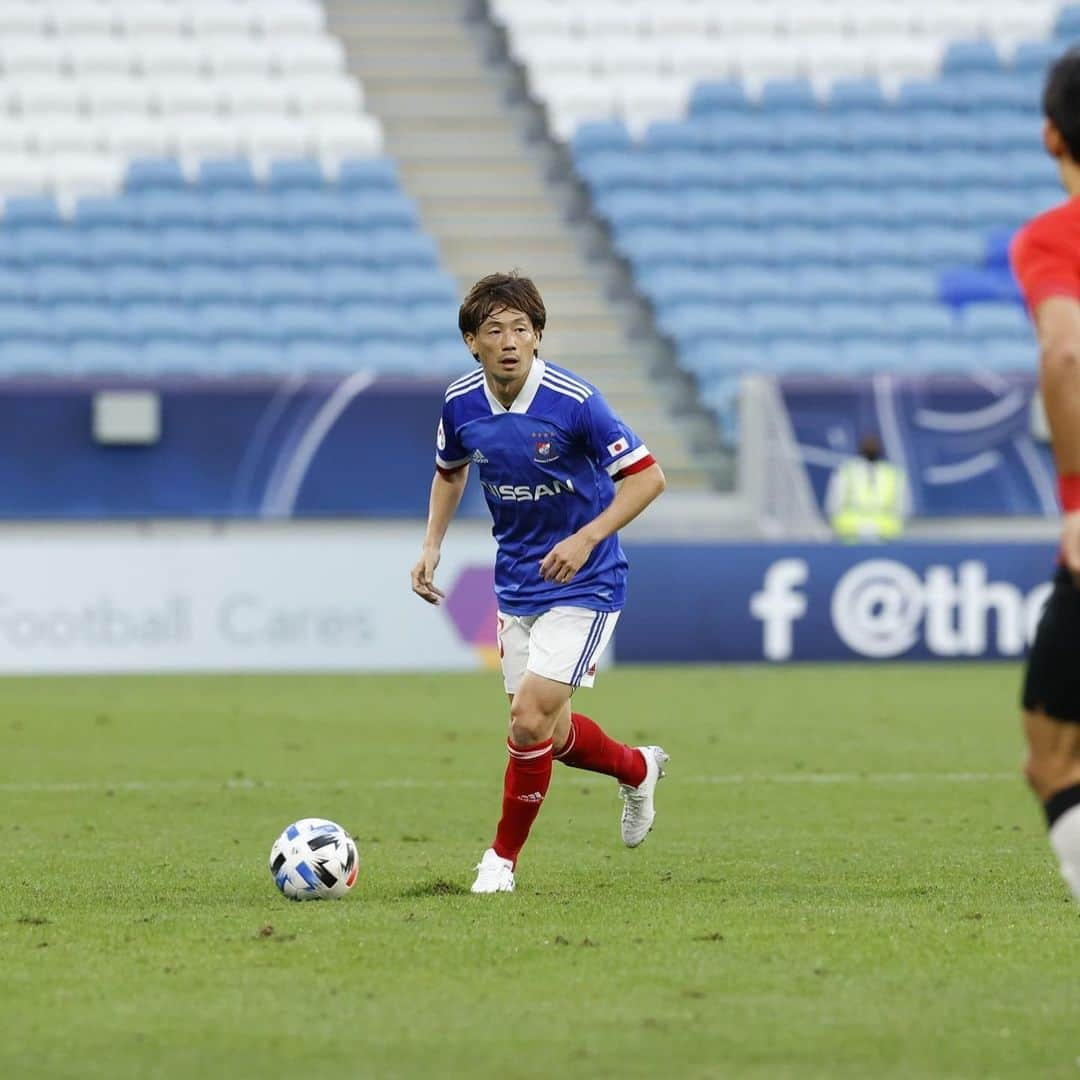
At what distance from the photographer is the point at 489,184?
74.0 ft

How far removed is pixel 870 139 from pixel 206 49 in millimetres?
7066

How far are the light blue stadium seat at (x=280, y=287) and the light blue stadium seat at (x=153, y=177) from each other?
1.53m

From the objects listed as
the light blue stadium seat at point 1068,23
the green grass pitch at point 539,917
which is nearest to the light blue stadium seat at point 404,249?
the light blue stadium seat at point 1068,23

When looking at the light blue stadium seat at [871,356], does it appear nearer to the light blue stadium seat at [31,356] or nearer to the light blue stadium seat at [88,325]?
the light blue stadium seat at [88,325]

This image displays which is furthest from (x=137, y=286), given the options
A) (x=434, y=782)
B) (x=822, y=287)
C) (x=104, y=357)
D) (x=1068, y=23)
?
(x=434, y=782)

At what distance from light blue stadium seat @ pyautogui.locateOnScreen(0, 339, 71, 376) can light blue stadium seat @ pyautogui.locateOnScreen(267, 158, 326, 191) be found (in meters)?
3.10

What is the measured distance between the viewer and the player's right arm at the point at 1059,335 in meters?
3.68

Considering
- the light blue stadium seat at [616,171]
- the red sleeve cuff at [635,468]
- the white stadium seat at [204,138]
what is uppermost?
the red sleeve cuff at [635,468]

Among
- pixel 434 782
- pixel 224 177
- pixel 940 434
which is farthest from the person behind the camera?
pixel 224 177

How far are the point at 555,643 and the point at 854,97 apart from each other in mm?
17416

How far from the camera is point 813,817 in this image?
859cm

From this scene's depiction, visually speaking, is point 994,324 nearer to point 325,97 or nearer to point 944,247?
point 944,247

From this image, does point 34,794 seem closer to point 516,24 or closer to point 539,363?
point 539,363

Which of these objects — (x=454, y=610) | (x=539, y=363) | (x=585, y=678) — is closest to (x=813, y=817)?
(x=585, y=678)
